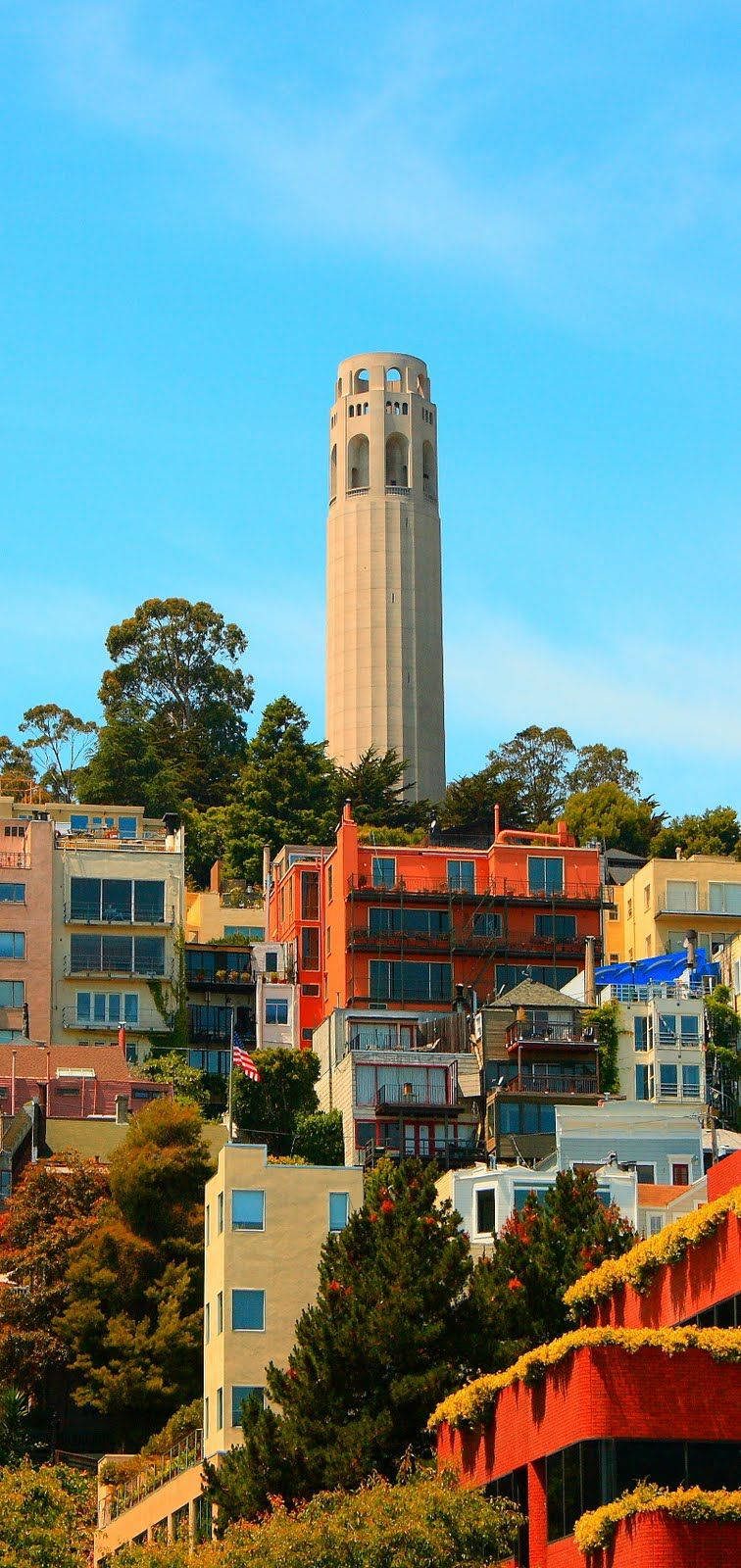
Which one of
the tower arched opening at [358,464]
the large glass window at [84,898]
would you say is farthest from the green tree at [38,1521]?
the tower arched opening at [358,464]

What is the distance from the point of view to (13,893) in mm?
90562

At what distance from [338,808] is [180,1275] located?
5868 centimetres

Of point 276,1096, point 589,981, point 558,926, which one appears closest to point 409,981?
point 558,926

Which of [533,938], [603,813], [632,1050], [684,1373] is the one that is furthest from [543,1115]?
[603,813]

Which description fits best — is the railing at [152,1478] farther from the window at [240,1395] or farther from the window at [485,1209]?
the window at [485,1209]

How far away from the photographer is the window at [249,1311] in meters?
54.9

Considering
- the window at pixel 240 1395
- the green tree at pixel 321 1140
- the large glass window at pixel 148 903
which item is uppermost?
the large glass window at pixel 148 903

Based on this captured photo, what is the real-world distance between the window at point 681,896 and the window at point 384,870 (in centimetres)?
928

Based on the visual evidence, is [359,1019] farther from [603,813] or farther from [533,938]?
[603,813]

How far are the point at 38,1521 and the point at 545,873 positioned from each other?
47421 mm

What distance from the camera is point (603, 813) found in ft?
430

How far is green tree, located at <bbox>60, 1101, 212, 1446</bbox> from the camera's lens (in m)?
61.3

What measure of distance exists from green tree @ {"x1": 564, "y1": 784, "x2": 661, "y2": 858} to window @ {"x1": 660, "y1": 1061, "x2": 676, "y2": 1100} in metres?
45.0

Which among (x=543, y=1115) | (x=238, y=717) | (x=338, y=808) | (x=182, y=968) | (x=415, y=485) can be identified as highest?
(x=415, y=485)
